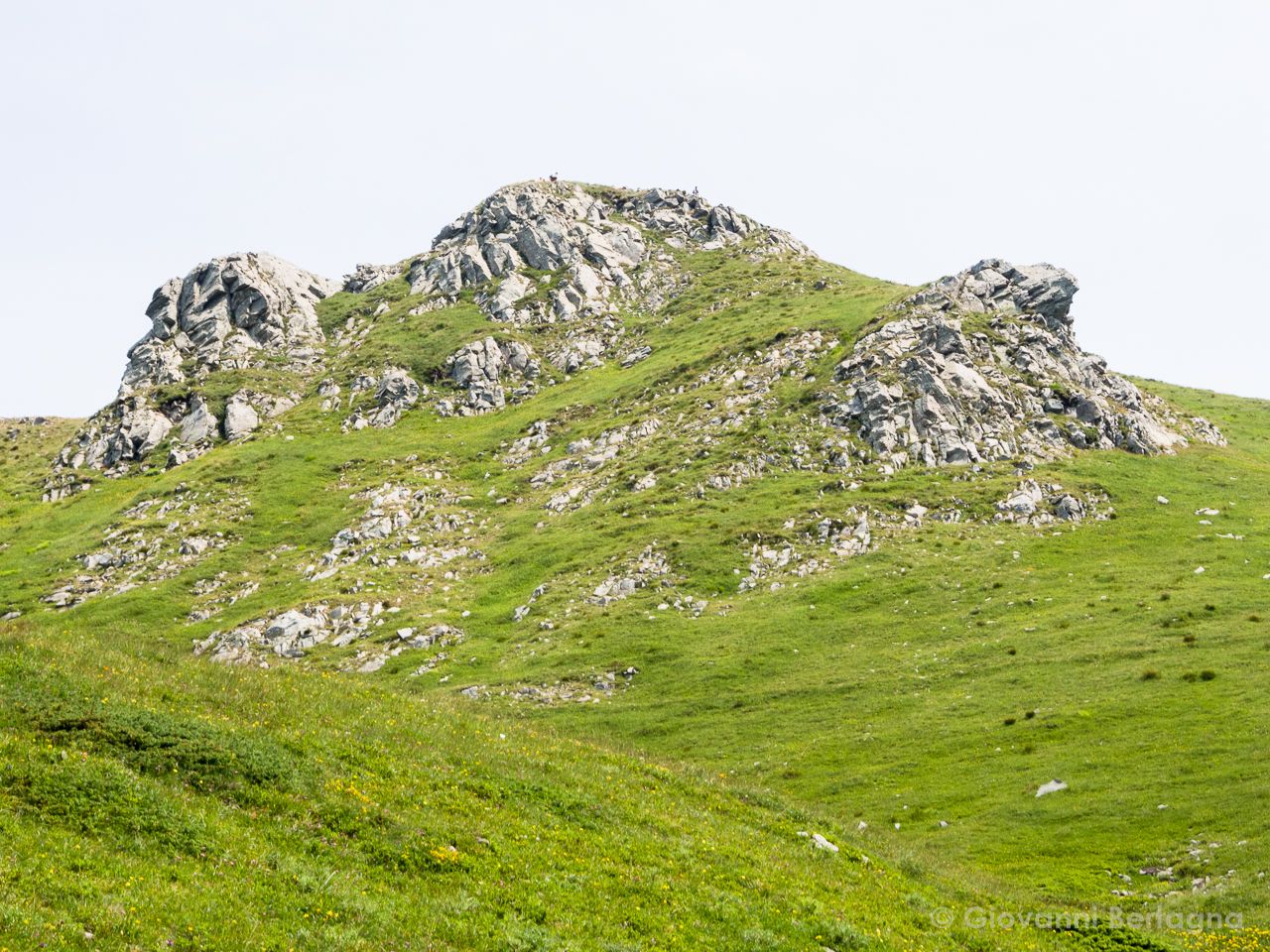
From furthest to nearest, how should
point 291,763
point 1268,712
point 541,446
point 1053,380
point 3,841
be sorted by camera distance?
1. point 541,446
2. point 1053,380
3. point 1268,712
4. point 291,763
5. point 3,841

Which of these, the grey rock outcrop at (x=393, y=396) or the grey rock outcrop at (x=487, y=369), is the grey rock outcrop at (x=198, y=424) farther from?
the grey rock outcrop at (x=487, y=369)

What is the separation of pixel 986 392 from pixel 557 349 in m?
77.0

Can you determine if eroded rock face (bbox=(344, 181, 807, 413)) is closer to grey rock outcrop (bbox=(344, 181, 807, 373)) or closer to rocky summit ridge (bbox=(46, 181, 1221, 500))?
grey rock outcrop (bbox=(344, 181, 807, 373))

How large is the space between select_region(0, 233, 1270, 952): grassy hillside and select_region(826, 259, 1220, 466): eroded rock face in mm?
5107

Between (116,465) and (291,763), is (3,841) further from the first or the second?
(116,465)

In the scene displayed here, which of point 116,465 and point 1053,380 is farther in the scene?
point 116,465

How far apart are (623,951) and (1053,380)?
102733mm

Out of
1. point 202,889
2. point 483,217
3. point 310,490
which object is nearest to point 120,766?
point 202,889

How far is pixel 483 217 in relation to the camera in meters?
186

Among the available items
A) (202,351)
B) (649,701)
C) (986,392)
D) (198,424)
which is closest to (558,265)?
(202,351)

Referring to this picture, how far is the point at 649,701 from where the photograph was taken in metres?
57.0

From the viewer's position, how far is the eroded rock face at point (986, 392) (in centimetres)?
9150

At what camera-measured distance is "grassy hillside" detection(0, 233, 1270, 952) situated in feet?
55.6

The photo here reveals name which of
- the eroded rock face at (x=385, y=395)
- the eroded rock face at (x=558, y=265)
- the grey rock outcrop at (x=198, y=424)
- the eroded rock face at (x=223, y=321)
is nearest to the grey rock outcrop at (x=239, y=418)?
the grey rock outcrop at (x=198, y=424)
